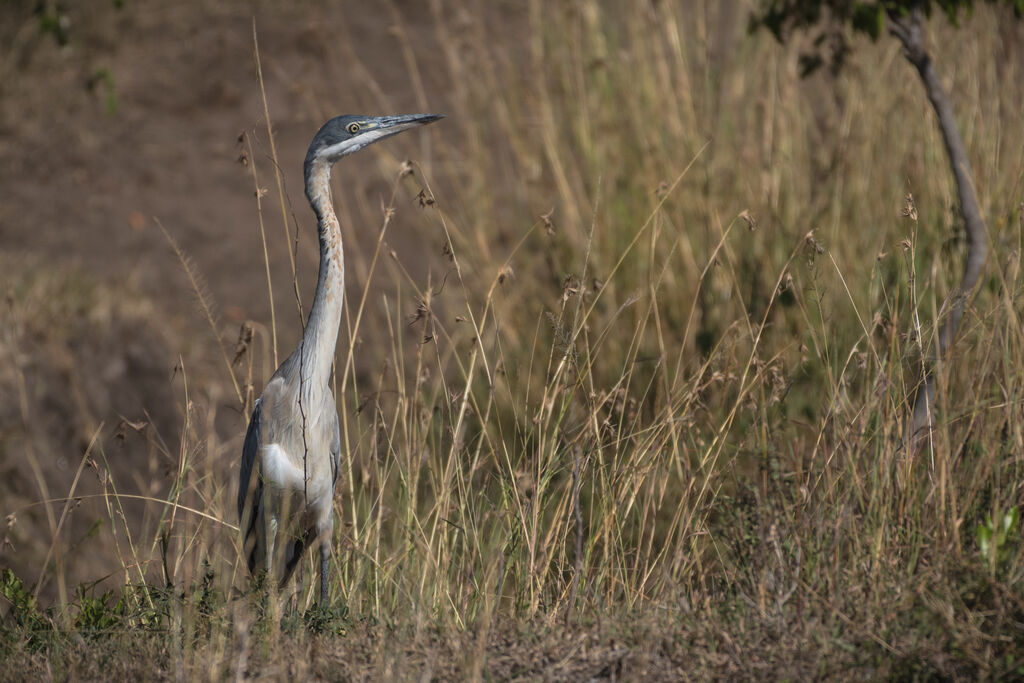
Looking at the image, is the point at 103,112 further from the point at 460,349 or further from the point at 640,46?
the point at 640,46

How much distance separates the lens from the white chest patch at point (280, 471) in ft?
10.3

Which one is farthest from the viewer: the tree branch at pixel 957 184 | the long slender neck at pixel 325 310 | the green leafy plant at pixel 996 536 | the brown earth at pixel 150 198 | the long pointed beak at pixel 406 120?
the brown earth at pixel 150 198

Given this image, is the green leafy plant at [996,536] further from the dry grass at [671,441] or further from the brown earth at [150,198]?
the brown earth at [150,198]

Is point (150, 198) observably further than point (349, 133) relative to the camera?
Yes

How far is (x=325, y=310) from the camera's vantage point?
3.04 m

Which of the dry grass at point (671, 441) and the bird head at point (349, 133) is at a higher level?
the bird head at point (349, 133)

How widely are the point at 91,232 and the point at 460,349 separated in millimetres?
2988

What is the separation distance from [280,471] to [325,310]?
1.73ft

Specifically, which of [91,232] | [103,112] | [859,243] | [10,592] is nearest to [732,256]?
[859,243]

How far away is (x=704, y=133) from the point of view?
16.7 feet

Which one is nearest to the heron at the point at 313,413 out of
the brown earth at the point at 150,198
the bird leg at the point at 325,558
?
the bird leg at the point at 325,558

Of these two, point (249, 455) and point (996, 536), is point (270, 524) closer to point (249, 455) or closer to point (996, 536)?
point (249, 455)

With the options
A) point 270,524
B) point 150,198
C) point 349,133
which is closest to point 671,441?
point 270,524

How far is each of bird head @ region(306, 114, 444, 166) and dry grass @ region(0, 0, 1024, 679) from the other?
0.54 feet
